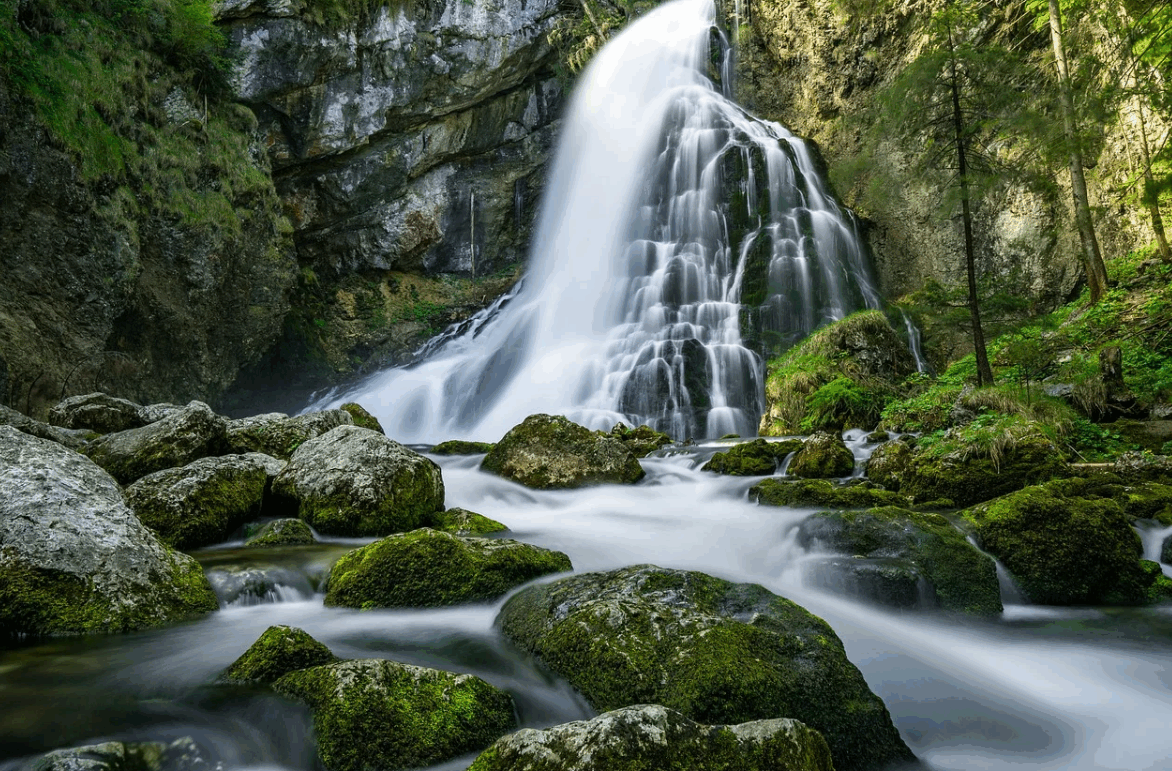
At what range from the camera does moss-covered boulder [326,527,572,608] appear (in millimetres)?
4191

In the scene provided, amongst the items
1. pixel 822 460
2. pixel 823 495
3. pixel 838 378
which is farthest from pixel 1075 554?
pixel 838 378

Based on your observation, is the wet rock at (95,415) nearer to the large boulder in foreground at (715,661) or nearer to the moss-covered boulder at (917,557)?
the large boulder in foreground at (715,661)

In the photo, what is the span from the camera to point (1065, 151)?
8.22m

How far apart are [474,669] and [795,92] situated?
24.5 m

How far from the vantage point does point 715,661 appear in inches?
108

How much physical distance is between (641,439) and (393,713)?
31.9 feet

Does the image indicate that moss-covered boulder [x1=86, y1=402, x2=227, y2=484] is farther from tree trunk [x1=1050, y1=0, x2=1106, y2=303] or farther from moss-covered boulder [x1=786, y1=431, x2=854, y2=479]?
tree trunk [x1=1050, y1=0, x2=1106, y2=303]

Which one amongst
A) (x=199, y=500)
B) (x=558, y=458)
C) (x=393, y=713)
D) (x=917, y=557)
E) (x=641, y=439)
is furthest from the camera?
(x=641, y=439)

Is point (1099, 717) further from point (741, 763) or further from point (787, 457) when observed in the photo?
point (787, 457)

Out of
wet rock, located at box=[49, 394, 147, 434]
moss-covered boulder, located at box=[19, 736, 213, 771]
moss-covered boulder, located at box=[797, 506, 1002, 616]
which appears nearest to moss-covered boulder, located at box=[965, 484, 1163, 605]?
moss-covered boulder, located at box=[797, 506, 1002, 616]

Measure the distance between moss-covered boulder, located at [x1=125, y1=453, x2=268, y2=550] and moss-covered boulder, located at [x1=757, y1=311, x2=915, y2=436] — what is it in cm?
943

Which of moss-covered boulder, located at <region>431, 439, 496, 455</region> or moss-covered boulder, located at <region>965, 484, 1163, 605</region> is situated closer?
moss-covered boulder, located at <region>965, 484, 1163, 605</region>

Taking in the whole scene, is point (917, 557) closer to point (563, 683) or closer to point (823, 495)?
point (823, 495)

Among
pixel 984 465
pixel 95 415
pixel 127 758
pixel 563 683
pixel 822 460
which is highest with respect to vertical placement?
pixel 95 415
